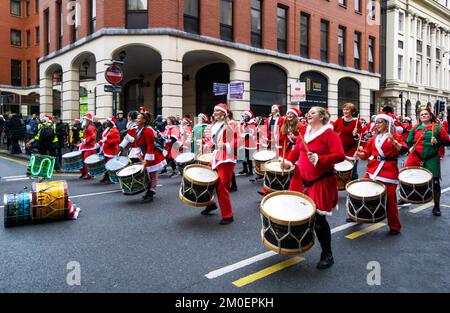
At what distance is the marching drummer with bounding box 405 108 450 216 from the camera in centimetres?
696

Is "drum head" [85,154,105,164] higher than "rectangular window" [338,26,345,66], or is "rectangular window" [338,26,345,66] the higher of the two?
"rectangular window" [338,26,345,66]

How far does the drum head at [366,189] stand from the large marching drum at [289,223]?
1.61 meters

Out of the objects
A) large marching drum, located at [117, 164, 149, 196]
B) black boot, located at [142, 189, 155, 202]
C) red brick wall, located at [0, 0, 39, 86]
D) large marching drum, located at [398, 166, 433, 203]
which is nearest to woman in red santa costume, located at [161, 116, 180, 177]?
black boot, located at [142, 189, 155, 202]

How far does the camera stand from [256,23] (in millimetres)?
22359

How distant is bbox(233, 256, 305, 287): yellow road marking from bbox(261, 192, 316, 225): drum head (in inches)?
25.7

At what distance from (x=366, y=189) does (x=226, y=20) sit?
17354 millimetres

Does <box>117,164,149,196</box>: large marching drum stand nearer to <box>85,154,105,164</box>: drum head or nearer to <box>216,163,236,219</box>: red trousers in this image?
<box>216,163,236,219</box>: red trousers

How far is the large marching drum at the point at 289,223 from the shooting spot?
13.0 ft


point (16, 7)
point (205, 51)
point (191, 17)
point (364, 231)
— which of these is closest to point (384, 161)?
point (364, 231)

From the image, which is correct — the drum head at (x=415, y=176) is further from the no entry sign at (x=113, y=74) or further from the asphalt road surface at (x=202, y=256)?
the no entry sign at (x=113, y=74)

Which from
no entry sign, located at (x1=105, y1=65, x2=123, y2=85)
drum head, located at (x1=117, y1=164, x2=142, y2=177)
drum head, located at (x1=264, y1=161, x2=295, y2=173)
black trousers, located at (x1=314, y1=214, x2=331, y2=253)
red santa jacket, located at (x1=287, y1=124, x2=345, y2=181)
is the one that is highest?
no entry sign, located at (x1=105, y1=65, x2=123, y2=85)

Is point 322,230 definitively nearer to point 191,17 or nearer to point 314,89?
point 191,17

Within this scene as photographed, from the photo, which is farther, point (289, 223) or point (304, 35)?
point (304, 35)

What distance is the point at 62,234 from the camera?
5.68m
